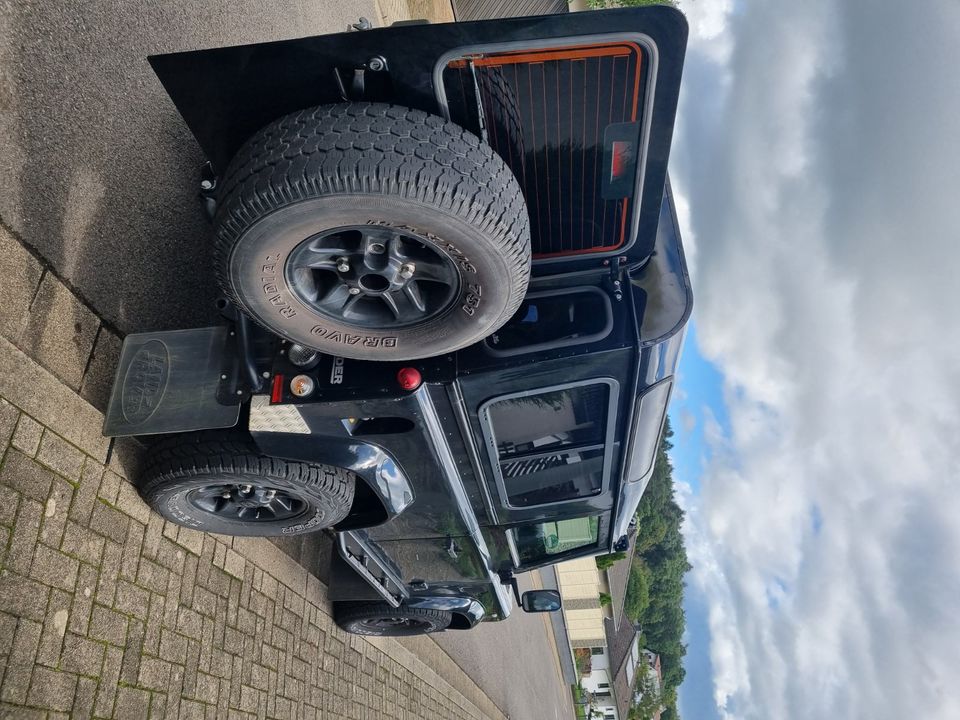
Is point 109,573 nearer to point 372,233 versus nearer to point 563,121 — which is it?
point 372,233

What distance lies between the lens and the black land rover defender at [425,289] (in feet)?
7.64

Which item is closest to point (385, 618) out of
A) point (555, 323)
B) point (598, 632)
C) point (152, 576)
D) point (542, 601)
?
point (542, 601)

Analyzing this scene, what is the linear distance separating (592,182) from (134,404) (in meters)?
2.44

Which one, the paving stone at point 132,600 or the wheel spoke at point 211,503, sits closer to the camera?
the paving stone at point 132,600

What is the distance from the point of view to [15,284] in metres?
2.76

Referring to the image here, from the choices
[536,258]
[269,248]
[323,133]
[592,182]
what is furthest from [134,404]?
[592,182]

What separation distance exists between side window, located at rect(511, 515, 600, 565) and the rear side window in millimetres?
493

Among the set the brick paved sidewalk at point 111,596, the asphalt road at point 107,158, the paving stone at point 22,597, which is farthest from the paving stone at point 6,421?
the asphalt road at point 107,158

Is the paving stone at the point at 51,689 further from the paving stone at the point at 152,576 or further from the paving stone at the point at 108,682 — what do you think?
the paving stone at the point at 152,576

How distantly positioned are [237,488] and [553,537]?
2.34 meters

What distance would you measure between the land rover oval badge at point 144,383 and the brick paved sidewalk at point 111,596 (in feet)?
0.67

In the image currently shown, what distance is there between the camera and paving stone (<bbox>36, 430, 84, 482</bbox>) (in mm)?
2857

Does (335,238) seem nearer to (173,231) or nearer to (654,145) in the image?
(654,145)

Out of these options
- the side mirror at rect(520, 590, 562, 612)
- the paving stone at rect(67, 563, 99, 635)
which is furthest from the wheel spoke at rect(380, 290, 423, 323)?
the side mirror at rect(520, 590, 562, 612)
